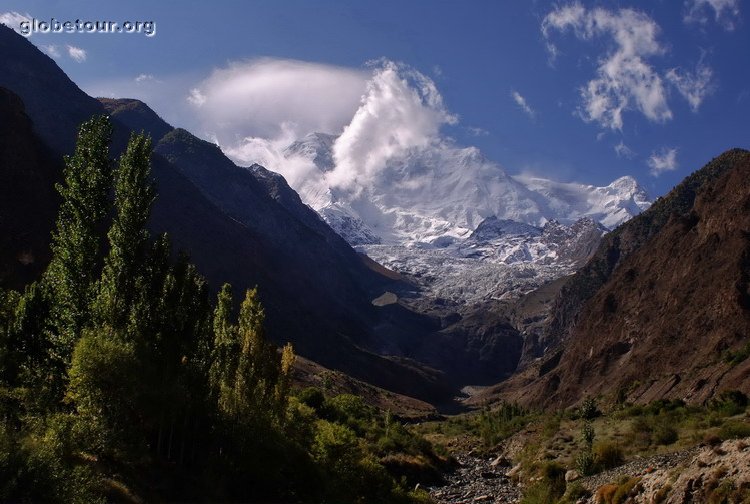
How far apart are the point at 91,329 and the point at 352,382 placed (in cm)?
11459

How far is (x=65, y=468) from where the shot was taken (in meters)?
21.5

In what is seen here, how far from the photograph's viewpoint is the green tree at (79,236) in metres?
31.2

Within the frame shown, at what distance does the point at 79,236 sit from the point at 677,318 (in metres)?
99.1

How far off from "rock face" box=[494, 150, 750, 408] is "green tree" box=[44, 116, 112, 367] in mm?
59299

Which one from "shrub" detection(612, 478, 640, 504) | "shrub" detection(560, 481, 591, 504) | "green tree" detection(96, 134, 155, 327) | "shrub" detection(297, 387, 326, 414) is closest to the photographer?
"shrub" detection(612, 478, 640, 504)

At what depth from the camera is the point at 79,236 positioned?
106 feet

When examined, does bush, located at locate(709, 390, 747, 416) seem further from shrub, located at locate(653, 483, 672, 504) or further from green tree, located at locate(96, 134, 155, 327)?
green tree, located at locate(96, 134, 155, 327)

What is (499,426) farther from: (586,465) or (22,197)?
(22,197)

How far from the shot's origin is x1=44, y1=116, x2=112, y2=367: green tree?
31219 mm

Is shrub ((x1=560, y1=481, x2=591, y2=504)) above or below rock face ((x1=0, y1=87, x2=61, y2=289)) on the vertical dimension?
below

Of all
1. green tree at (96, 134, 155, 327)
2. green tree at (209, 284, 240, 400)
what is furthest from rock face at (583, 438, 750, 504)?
green tree at (96, 134, 155, 327)

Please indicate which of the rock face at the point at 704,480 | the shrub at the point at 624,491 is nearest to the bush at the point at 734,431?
the rock face at the point at 704,480

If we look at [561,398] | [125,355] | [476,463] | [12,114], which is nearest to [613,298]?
[561,398]

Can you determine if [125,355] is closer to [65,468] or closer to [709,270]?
[65,468]
